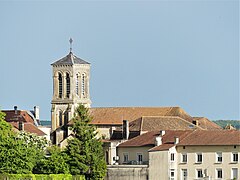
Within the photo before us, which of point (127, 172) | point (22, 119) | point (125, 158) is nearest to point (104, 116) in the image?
point (22, 119)

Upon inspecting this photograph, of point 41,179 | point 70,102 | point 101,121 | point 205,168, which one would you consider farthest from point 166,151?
point 70,102

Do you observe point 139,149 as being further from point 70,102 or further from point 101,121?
point 70,102

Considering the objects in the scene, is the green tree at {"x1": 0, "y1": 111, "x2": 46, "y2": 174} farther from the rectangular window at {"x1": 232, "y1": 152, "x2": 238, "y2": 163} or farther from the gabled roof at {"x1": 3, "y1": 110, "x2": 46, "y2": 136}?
the gabled roof at {"x1": 3, "y1": 110, "x2": 46, "y2": 136}

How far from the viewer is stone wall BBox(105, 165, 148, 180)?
100375 mm

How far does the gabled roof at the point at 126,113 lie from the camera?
124 metres

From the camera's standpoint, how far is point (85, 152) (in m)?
104

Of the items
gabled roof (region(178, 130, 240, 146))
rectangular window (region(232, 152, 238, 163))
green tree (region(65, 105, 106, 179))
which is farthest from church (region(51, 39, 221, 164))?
rectangular window (region(232, 152, 238, 163))

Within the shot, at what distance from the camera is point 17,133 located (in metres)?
114

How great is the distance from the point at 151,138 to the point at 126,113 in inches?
857

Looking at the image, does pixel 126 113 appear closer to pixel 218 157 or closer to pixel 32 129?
pixel 32 129

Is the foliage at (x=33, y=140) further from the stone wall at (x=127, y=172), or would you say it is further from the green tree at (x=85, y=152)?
the stone wall at (x=127, y=172)

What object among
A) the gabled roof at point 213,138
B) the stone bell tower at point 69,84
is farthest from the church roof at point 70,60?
the gabled roof at point 213,138

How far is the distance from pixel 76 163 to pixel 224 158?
1229 cm

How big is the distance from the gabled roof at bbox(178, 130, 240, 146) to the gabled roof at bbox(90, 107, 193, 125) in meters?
21.9
